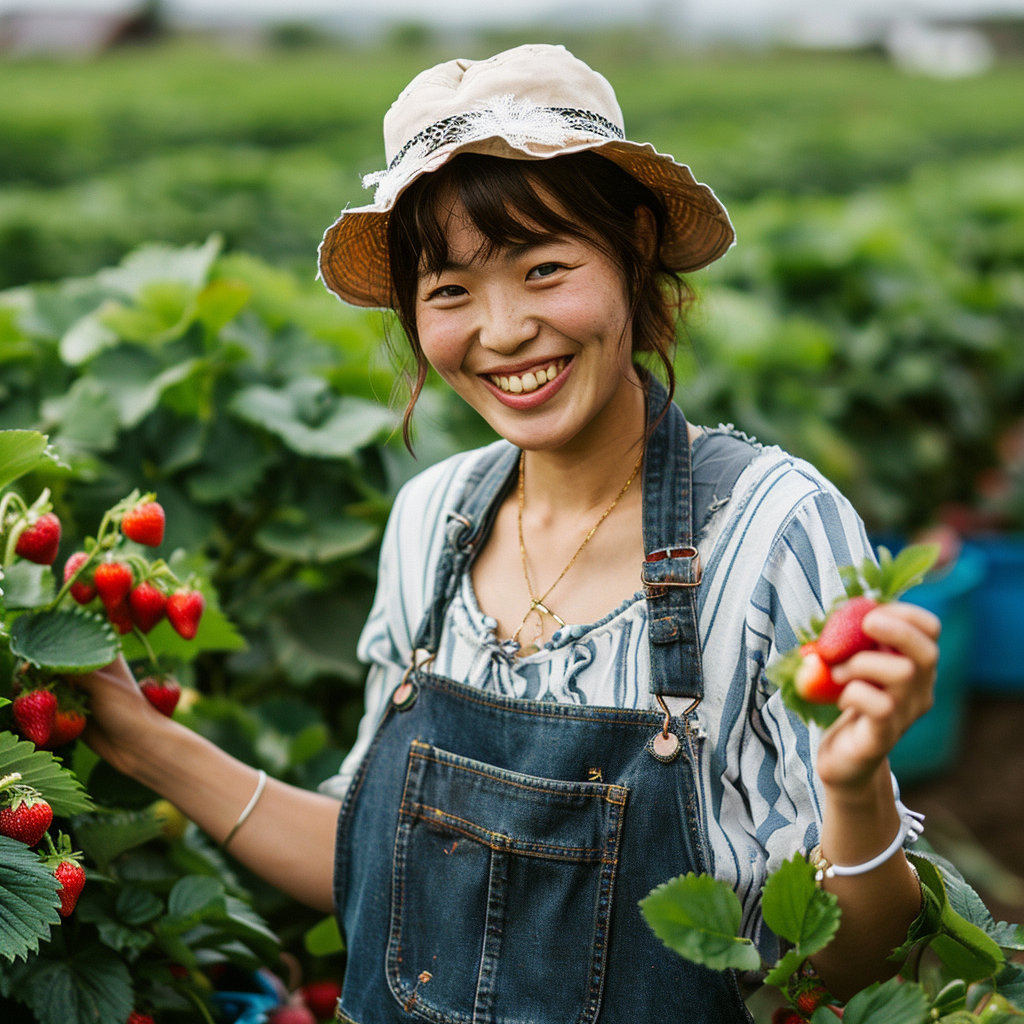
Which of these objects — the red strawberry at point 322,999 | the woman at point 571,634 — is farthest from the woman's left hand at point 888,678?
the red strawberry at point 322,999

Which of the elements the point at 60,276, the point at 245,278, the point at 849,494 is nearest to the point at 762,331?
the point at 849,494

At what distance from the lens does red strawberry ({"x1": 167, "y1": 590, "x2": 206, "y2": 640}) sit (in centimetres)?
143

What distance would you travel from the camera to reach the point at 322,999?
1.99m

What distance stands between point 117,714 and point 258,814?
28 centimetres

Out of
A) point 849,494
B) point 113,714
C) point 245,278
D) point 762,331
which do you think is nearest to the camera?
point 113,714

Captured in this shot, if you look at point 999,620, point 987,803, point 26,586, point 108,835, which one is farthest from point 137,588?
point 999,620

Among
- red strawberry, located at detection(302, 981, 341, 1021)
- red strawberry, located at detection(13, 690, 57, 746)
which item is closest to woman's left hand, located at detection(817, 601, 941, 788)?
red strawberry, located at detection(13, 690, 57, 746)

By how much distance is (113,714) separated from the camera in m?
1.55

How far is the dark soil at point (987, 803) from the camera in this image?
3.34 meters

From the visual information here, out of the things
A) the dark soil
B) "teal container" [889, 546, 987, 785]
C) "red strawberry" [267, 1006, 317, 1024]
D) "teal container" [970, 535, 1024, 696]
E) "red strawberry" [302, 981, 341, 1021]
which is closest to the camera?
"red strawberry" [267, 1006, 317, 1024]

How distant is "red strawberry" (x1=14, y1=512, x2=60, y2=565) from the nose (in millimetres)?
563

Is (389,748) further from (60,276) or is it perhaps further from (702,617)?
(60,276)

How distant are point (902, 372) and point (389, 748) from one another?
3267 millimetres

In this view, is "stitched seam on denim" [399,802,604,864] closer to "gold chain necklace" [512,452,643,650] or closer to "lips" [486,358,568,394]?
"gold chain necklace" [512,452,643,650]
